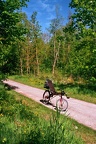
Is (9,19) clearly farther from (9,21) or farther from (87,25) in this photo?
(87,25)

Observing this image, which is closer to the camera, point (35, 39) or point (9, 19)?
point (9, 19)

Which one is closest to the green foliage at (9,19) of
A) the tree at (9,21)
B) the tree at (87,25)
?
the tree at (9,21)

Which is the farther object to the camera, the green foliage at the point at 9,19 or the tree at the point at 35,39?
the tree at the point at 35,39

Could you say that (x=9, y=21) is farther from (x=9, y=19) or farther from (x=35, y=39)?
(x=35, y=39)

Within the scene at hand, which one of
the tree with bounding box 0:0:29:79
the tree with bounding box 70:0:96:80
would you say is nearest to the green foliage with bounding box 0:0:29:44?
the tree with bounding box 0:0:29:79

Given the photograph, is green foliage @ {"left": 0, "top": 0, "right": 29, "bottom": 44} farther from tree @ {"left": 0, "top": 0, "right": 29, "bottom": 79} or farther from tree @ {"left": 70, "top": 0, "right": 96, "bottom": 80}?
tree @ {"left": 70, "top": 0, "right": 96, "bottom": 80}

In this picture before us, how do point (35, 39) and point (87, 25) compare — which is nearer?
point (87, 25)

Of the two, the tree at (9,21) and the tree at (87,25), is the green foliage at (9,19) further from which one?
the tree at (87,25)

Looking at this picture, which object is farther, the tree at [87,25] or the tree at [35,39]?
the tree at [35,39]

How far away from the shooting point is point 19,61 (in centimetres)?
4788

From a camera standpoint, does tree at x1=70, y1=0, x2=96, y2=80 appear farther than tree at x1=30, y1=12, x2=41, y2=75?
No

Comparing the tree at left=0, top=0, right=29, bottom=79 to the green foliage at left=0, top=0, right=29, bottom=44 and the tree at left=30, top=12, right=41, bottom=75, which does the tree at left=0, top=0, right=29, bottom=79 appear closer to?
the green foliage at left=0, top=0, right=29, bottom=44

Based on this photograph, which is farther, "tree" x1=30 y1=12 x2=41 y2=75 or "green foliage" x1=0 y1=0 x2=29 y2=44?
"tree" x1=30 y1=12 x2=41 y2=75

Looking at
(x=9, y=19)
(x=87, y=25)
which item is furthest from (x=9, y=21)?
(x=87, y=25)
